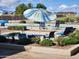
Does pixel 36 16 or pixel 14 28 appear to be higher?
pixel 36 16

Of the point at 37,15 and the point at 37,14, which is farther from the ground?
the point at 37,14

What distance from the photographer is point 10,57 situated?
1173 cm

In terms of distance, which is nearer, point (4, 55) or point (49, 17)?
point (4, 55)

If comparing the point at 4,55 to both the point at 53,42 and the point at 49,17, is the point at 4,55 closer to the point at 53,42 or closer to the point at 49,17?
the point at 53,42

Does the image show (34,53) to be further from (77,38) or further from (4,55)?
(77,38)

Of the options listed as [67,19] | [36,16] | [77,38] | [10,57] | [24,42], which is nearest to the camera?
[10,57]

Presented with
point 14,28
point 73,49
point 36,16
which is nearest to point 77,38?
point 73,49

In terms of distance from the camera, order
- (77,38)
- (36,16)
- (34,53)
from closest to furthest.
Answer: (34,53) < (77,38) < (36,16)

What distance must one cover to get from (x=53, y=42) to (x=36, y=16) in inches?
358

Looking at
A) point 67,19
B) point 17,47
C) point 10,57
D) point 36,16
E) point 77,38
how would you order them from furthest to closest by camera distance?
point 67,19, point 36,16, point 77,38, point 17,47, point 10,57

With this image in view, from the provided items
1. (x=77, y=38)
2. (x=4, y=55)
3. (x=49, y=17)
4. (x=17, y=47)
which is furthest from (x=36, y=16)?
(x=4, y=55)

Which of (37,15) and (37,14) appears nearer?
(37,14)

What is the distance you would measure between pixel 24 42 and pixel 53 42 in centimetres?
168

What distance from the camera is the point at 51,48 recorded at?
12.9 metres
